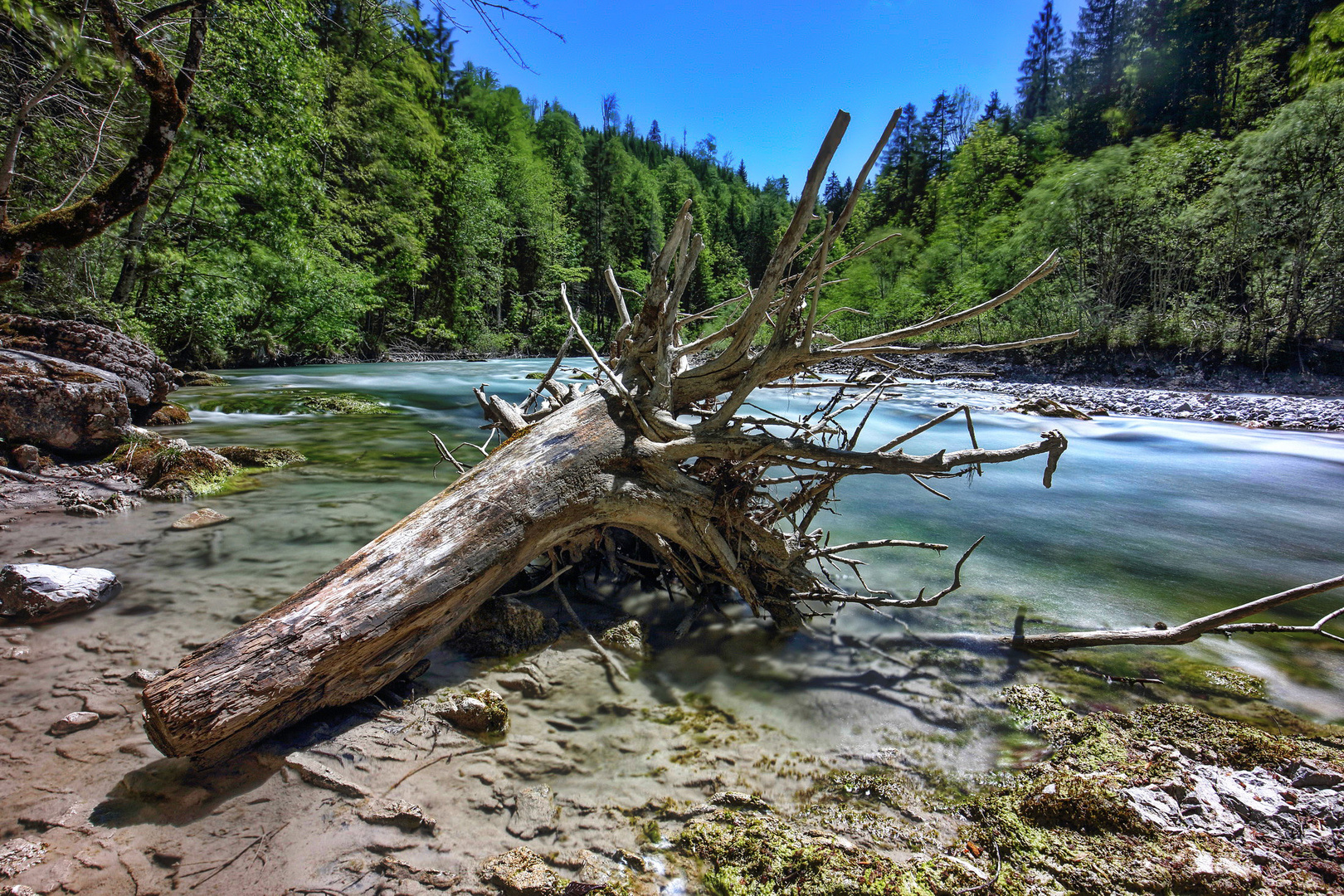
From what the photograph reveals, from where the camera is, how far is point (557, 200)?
4147 centimetres

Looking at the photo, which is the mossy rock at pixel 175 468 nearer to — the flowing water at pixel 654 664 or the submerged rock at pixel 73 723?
the flowing water at pixel 654 664

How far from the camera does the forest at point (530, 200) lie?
30.0ft

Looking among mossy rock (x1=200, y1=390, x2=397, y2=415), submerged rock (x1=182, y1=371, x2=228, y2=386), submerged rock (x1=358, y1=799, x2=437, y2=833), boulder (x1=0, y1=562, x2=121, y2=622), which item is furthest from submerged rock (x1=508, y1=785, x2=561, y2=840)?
submerged rock (x1=182, y1=371, x2=228, y2=386)

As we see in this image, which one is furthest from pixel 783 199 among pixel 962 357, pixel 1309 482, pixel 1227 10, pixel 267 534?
pixel 267 534

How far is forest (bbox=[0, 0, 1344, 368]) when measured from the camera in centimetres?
914

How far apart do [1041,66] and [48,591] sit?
79714 millimetres

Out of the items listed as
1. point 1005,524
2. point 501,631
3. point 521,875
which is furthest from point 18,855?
point 1005,524

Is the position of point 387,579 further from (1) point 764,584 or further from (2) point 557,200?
(2) point 557,200

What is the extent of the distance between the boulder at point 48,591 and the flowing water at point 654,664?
12 centimetres

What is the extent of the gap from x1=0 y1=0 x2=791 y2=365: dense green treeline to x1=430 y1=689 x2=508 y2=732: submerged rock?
3486 mm

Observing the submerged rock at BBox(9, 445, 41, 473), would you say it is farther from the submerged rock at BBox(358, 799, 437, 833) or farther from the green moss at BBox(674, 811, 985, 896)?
the green moss at BBox(674, 811, 985, 896)

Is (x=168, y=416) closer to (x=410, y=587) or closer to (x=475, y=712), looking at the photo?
(x=410, y=587)

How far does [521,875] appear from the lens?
153 centimetres

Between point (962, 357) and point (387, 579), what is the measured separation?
33302 mm
